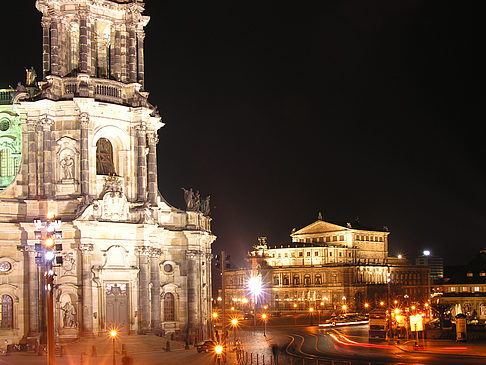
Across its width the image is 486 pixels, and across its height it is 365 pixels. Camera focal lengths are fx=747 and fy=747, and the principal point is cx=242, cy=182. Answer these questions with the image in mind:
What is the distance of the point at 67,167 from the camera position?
65125 millimetres

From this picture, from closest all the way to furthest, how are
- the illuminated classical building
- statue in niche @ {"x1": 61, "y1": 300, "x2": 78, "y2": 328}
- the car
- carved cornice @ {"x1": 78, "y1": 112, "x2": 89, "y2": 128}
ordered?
the car → statue in niche @ {"x1": 61, "y1": 300, "x2": 78, "y2": 328} → carved cornice @ {"x1": 78, "y1": 112, "x2": 89, "y2": 128} → the illuminated classical building

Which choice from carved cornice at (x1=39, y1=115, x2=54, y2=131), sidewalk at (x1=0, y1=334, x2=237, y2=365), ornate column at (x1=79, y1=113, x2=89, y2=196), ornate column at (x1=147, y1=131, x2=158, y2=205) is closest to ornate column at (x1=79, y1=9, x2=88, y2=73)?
ornate column at (x1=79, y1=113, x2=89, y2=196)

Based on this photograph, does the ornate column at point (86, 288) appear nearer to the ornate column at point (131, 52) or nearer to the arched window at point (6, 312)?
the arched window at point (6, 312)

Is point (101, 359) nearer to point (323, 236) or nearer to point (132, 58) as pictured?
point (132, 58)

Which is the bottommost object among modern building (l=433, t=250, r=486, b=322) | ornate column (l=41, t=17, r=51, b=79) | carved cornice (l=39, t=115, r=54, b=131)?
modern building (l=433, t=250, r=486, b=322)

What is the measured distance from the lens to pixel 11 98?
74.9 m

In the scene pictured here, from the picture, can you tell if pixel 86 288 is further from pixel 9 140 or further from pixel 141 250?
pixel 9 140

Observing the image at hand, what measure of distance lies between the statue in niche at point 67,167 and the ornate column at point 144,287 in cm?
875

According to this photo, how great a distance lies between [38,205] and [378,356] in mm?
30554

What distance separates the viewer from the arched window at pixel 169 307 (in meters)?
70.6

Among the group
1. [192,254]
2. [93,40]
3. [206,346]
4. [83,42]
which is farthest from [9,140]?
[206,346]

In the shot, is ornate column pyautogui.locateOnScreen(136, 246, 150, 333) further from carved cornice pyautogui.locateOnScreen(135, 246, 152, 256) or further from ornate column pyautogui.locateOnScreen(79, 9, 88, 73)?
ornate column pyautogui.locateOnScreen(79, 9, 88, 73)

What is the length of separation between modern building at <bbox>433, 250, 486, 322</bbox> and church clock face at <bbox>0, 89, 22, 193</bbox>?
98379 millimetres

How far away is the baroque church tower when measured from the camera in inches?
2446
